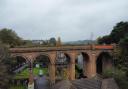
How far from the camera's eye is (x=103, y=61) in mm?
68000

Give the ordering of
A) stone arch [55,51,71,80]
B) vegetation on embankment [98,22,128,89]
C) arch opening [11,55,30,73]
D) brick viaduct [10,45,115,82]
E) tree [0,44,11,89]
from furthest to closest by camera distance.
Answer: stone arch [55,51,71,80] < arch opening [11,55,30,73] < brick viaduct [10,45,115,82] < tree [0,44,11,89] < vegetation on embankment [98,22,128,89]

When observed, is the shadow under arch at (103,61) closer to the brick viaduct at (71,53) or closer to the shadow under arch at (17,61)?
the brick viaduct at (71,53)

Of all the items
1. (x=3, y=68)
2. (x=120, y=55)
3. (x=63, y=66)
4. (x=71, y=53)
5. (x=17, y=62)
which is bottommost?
(x=63, y=66)

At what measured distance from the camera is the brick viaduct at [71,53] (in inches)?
2260

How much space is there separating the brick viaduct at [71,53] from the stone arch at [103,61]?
1.92ft

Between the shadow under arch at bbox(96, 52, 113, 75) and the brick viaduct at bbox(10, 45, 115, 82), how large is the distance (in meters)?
0.64

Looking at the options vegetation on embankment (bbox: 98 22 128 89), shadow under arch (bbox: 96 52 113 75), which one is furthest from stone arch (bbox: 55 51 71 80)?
vegetation on embankment (bbox: 98 22 128 89)

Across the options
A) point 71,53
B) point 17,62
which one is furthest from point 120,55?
point 17,62

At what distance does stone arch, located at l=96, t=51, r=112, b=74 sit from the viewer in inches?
2567

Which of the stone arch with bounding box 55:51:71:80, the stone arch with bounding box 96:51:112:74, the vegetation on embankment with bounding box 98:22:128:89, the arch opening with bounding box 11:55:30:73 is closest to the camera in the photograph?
the vegetation on embankment with bounding box 98:22:128:89

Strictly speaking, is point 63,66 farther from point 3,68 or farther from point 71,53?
point 3,68

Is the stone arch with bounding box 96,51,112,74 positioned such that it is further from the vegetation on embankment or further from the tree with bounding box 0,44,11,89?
the tree with bounding box 0,44,11,89

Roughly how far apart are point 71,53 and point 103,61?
926 centimetres

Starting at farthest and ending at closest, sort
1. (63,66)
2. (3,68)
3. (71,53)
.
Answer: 1. (63,66)
2. (71,53)
3. (3,68)
